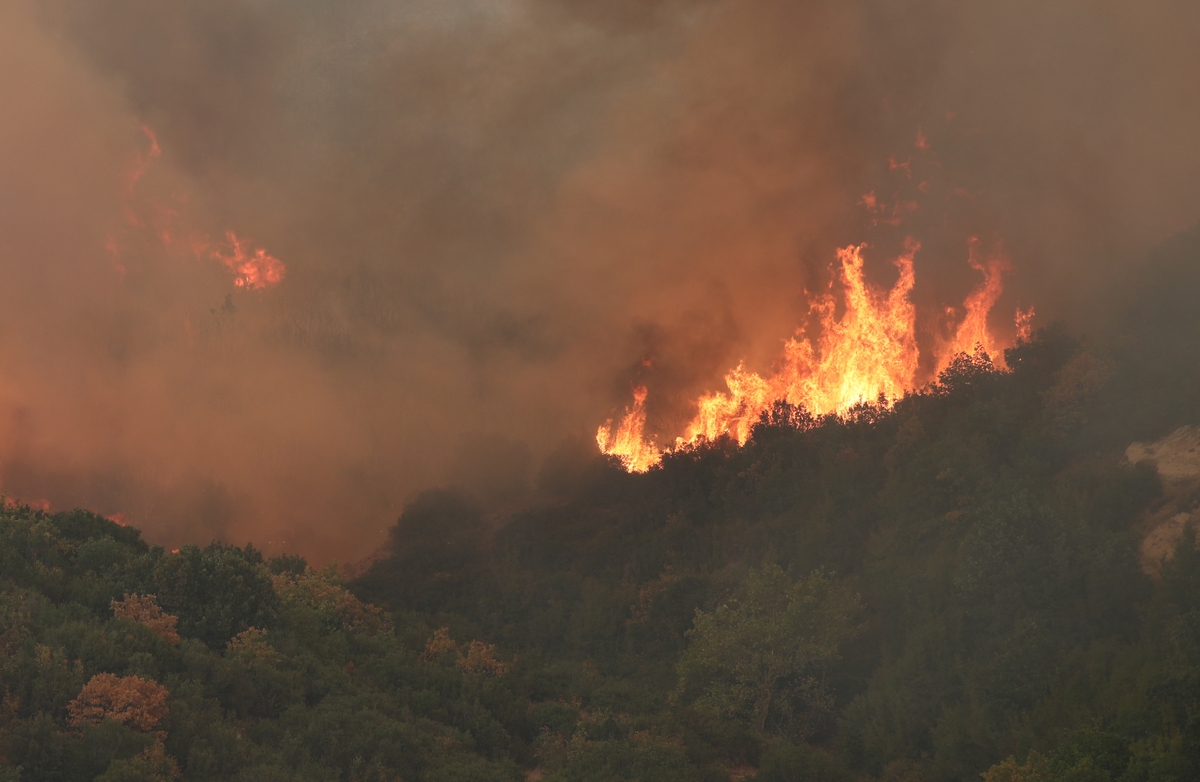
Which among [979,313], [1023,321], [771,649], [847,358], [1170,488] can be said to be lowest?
[771,649]

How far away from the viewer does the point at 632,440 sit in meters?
84.7

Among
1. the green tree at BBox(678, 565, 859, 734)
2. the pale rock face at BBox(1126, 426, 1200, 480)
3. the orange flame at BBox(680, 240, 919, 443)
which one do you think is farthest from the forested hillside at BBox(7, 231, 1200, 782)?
the orange flame at BBox(680, 240, 919, 443)

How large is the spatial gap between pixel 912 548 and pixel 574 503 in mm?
32187

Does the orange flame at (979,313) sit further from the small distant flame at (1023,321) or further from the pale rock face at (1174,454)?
the pale rock face at (1174,454)

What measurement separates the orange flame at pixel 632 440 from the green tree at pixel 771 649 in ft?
107

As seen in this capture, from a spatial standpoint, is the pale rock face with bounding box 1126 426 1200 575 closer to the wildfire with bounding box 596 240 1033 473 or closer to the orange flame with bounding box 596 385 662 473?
the wildfire with bounding box 596 240 1033 473

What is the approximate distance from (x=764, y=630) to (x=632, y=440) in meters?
38.2

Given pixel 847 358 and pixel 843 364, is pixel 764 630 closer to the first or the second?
pixel 843 364

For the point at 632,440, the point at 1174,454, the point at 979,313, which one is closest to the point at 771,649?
the point at 1174,454

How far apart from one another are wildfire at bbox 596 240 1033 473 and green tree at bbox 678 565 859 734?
79.2 ft

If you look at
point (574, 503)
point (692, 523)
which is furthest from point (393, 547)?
point (692, 523)

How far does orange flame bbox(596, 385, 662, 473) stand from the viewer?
3268 inches

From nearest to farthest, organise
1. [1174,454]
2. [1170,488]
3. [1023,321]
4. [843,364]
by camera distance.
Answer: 1. [1170,488]
2. [1174,454]
3. [1023,321]
4. [843,364]

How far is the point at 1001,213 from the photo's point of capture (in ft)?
247
